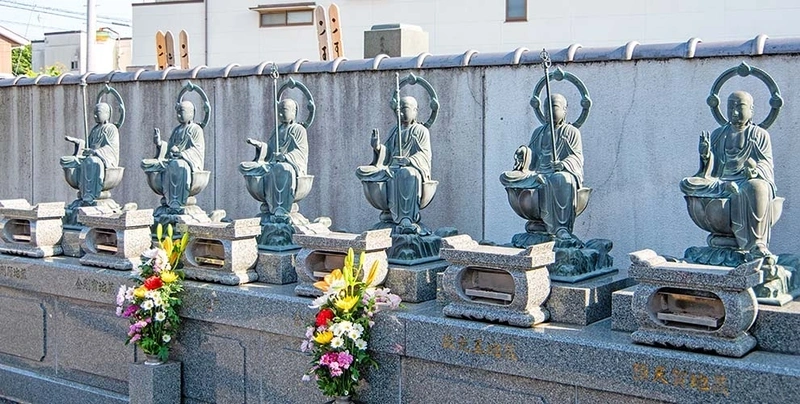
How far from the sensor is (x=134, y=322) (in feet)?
21.9

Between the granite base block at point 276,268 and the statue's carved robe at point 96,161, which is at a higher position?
the statue's carved robe at point 96,161

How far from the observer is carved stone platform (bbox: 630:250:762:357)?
181 inches

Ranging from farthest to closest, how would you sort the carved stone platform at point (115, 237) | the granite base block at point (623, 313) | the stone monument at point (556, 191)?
the carved stone platform at point (115, 237) → the stone monument at point (556, 191) → the granite base block at point (623, 313)

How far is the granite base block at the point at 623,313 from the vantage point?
16.9 feet

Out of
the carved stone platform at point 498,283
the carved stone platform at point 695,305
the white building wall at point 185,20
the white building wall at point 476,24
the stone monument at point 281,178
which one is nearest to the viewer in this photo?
the carved stone platform at point 695,305

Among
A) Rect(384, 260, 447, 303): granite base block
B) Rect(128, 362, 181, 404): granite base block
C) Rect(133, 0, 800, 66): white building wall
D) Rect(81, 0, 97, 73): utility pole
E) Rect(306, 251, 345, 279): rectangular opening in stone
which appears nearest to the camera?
Rect(384, 260, 447, 303): granite base block

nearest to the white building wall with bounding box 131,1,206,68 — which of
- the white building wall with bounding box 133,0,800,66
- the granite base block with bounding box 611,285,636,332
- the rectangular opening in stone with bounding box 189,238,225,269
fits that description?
the white building wall with bounding box 133,0,800,66

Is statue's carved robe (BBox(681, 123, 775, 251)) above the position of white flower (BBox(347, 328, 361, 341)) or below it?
above

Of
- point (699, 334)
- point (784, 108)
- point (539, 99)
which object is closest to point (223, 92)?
point (539, 99)

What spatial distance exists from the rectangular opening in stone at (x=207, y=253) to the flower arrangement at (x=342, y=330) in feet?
4.90

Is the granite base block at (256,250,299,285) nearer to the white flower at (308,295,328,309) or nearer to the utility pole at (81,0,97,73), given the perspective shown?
the white flower at (308,295,328,309)

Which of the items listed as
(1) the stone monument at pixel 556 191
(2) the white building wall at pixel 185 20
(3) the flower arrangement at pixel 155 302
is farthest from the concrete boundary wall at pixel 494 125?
(2) the white building wall at pixel 185 20

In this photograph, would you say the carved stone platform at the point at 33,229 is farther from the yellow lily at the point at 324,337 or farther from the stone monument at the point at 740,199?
the stone monument at the point at 740,199

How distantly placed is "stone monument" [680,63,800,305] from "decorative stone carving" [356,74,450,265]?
6.34ft
